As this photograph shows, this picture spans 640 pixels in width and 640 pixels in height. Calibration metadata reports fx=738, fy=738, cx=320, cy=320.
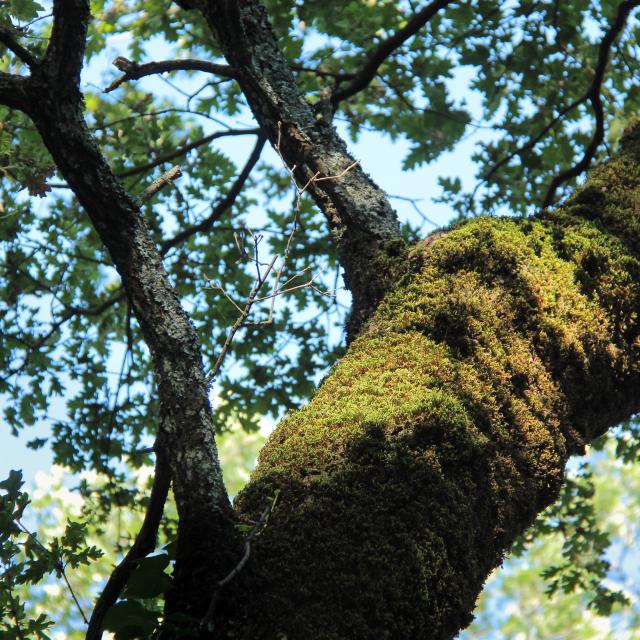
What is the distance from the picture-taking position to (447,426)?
2.33 metres

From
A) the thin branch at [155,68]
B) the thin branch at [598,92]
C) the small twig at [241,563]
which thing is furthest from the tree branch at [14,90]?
the thin branch at [598,92]

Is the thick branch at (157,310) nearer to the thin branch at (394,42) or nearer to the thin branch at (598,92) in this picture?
the thin branch at (394,42)

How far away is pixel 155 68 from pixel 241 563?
2726mm

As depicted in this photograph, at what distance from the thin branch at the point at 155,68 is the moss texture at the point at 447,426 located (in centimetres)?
170

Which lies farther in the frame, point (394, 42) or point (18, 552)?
point (394, 42)

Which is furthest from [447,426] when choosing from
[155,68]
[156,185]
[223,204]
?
[223,204]

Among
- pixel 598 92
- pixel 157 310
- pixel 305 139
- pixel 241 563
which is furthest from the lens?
pixel 598 92

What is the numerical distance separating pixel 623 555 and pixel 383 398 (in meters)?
20.3

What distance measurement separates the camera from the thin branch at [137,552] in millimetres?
2166

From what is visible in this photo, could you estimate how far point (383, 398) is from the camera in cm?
246

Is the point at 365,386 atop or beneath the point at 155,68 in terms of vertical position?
beneath

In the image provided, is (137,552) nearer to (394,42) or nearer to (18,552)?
(18,552)

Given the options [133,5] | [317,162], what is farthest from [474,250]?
[133,5]

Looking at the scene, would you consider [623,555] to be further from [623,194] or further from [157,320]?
[157,320]
